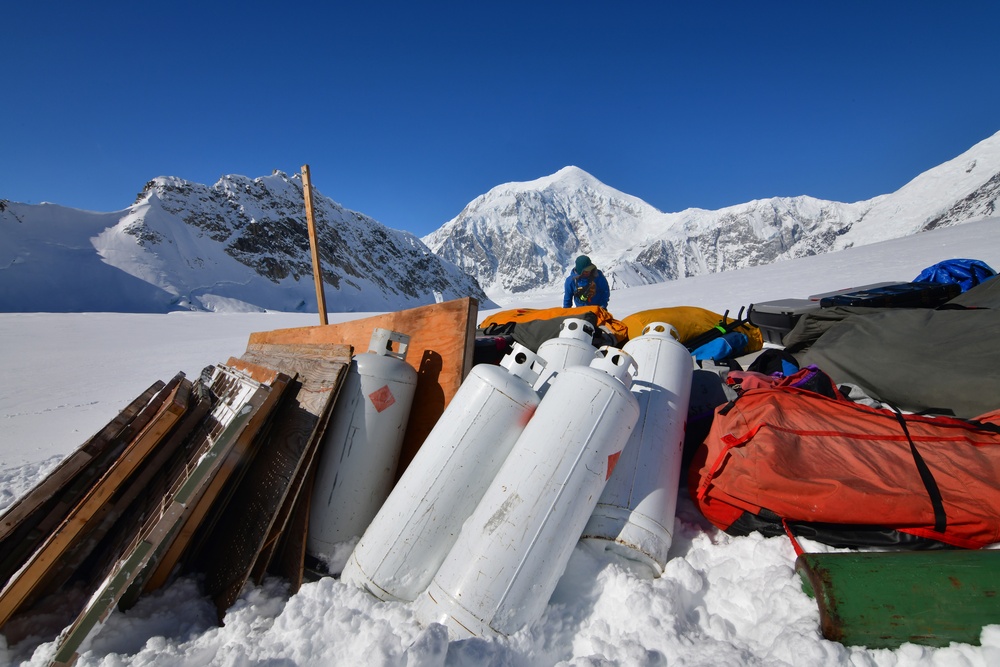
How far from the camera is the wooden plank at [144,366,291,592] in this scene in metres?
2.11

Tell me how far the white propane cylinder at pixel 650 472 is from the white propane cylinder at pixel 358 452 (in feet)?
3.72

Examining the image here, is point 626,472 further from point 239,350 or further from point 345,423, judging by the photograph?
point 239,350

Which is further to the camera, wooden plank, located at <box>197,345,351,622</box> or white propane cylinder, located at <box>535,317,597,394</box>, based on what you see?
white propane cylinder, located at <box>535,317,597,394</box>

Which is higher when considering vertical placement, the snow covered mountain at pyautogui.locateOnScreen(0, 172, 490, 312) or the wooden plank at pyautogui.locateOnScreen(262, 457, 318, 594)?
the snow covered mountain at pyautogui.locateOnScreen(0, 172, 490, 312)

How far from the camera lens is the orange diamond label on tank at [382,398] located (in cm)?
244

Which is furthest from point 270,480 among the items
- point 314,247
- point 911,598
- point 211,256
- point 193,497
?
point 211,256

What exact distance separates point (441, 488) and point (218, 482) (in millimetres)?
1090

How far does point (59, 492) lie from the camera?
2559mm

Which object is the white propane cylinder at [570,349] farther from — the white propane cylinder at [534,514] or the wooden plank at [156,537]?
the wooden plank at [156,537]

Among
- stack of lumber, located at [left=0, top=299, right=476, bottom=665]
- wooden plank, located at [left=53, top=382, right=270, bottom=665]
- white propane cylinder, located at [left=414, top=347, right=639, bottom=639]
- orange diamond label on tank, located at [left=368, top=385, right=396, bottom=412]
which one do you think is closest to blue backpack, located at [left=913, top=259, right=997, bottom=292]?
white propane cylinder, located at [left=414, top=347, right=639, bottom=639]

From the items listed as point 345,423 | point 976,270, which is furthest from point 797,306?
point 345,423

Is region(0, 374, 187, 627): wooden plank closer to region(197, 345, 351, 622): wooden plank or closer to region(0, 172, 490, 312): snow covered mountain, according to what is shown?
region(197, 345, 351, 622): wooden plank

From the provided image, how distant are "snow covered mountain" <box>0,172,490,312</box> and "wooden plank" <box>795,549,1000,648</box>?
161ft

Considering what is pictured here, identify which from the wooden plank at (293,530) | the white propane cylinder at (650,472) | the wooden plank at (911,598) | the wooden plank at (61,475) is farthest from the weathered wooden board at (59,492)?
the wooden plank at (911,598)
